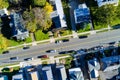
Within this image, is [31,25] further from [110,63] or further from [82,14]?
[110,63]

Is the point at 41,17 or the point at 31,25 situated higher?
the point at 41,17

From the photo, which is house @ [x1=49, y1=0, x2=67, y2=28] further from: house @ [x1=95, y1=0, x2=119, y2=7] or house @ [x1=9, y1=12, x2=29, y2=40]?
house @ [x1=95, y1=0, x2=119, y2=7]

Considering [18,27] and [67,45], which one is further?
[67,45]

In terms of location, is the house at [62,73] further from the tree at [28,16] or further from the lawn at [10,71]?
the tree at [28,16]

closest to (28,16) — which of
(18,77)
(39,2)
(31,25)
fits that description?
(31,25)

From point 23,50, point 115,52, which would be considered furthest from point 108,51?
point 23,50

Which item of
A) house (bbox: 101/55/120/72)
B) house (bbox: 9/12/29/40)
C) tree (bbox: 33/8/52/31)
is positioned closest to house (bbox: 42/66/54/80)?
house (bbox: 9/12/29/40)
